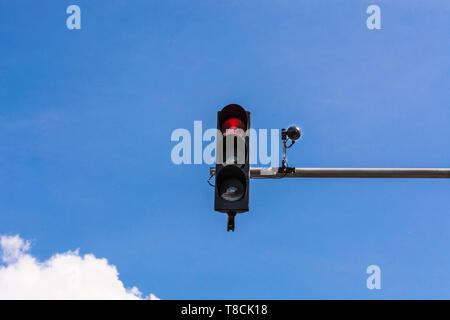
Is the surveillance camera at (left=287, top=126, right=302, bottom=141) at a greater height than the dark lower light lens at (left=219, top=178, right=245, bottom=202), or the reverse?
the surveillance camera at (left=287, top=126, right=302, bottom=141)

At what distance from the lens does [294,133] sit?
4.53m

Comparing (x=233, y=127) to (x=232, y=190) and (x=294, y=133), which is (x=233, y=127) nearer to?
(x=232, y=190)

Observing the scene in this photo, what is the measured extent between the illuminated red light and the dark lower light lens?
44 centimetres

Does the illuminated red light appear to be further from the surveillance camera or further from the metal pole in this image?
the metal pole

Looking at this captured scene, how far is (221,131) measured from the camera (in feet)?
11.9

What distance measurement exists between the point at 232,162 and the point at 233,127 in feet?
1.10

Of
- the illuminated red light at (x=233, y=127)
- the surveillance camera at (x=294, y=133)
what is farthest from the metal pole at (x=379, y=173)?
the illuminated red light at (x=233, y=127)

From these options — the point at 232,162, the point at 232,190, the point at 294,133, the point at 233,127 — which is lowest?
the point at 232,190

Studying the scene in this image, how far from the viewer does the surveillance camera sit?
4.52 metres

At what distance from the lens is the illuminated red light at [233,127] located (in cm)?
354

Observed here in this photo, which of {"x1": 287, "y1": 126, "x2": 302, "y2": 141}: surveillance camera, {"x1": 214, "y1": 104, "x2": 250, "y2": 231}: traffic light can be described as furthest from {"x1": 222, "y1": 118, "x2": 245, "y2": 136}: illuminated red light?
{"x1": 287, "y1": 126, "x2": 302, "y2": 141}: surveillance camera

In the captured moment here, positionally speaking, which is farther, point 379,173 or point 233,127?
point 379,173

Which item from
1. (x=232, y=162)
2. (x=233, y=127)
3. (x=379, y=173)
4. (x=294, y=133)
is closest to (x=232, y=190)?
(x=232, y=162)
